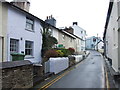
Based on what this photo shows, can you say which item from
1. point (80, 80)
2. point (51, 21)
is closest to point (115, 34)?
point (80, 80)

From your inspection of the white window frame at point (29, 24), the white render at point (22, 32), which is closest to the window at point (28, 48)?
the white render at point (22, 32)

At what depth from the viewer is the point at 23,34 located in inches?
485

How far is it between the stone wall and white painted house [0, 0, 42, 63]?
405 centimetres

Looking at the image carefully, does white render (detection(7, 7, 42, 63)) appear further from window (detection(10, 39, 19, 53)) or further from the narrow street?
the narrow street

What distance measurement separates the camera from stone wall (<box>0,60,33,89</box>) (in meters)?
5.49

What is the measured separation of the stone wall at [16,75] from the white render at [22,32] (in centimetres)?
411

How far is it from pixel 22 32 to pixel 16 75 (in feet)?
22.0

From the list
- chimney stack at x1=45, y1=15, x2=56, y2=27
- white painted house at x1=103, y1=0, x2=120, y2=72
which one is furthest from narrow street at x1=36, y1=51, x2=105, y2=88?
chimney stack at x1=45, y1=15, x2=56, y2=27

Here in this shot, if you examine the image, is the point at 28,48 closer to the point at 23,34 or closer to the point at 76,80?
the point at 23,34

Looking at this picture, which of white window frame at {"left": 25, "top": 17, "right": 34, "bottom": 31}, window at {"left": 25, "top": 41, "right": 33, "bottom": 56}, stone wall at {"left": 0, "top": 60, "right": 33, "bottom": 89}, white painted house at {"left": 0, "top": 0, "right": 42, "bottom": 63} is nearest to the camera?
stone wall at {"left": 0, "top": 60, "right": 33, "bottom": 89}

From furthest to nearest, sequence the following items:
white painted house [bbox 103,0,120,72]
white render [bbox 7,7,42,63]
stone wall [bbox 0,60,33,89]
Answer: white render [bbox 7,7,42,63]
white painted house [bbox 103,0,120,72]
stone wall [bbox 0,60,33,89]

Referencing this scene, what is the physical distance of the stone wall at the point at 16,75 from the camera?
216 inches

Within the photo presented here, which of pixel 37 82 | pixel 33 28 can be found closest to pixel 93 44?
pixel 33 28

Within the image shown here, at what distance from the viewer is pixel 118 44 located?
32.8ft
